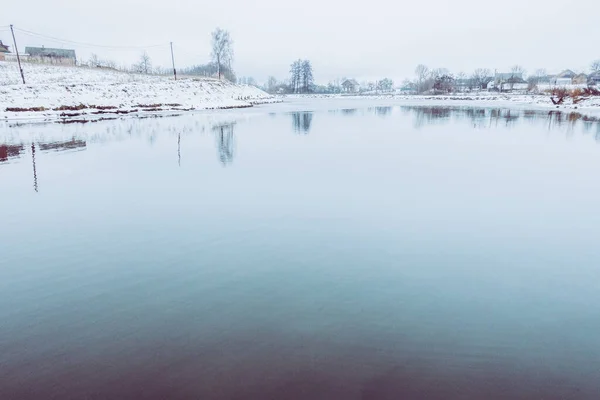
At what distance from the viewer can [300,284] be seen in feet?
23.1

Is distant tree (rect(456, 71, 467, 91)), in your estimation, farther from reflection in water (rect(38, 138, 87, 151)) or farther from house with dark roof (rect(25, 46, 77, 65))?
reflection in water (rect(38, 138, 87, 151))

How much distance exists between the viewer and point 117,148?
70.7ft

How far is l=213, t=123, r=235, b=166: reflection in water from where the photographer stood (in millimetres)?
18812

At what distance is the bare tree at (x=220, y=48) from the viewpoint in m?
106

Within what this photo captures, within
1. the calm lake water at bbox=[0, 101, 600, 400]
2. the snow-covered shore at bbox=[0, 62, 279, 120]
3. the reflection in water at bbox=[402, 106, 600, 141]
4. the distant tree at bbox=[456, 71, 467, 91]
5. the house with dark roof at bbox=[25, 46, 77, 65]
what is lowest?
the calm lake water at bbox=[0, 101, 600, 400]

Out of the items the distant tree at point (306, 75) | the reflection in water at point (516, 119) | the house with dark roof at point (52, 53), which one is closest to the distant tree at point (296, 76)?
the distant tree at point (306, 75)

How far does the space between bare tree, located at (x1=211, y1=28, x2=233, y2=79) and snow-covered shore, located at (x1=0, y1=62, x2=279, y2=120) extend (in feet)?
91.9

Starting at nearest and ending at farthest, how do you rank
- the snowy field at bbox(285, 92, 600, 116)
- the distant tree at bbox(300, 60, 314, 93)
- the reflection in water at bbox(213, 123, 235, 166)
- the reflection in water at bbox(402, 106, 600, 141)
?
the reflection in water at bbox(213, 123, 235, 166), the reflection in water at bbox(402, 106, 600, 141), the snowy field at bbox(285, 92, 600, 116), the distant tree at bbox(300, 60, 314, 93)

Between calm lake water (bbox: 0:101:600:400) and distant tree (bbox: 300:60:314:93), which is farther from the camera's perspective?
distant tree (bbox: 300:60:314:93)

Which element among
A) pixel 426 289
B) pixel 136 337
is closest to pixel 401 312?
pixel 426 289

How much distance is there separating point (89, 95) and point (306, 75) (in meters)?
124

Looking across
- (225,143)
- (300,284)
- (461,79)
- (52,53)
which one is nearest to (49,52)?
(52,53)

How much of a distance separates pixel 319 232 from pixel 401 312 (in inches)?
146

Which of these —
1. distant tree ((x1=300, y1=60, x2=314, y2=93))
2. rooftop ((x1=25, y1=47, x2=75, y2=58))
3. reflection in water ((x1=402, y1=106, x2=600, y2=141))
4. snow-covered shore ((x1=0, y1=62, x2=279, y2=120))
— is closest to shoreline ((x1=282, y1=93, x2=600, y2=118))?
reflection in water ((x1=402, y1=106, x2=600, y2=141))
